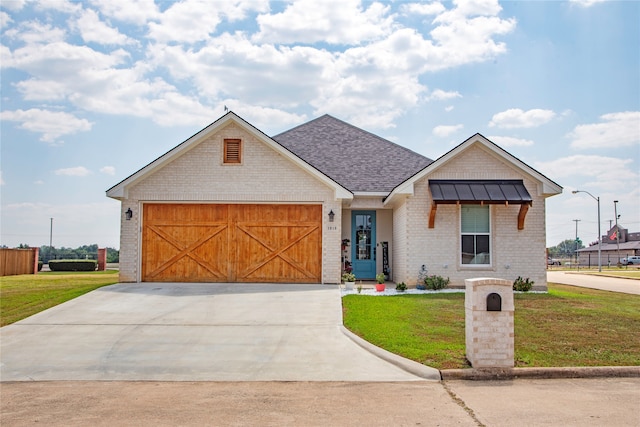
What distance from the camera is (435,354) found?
8594 millimetres

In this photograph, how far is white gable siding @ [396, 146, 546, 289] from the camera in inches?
657

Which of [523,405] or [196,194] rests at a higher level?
[196,194]

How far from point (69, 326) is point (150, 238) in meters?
5.92

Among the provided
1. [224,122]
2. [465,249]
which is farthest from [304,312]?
[224,122]

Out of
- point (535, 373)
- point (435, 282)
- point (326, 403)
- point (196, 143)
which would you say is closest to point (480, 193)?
point (435, 282)

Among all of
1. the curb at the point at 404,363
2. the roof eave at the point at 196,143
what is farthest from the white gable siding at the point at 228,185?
the curb at the point at 404,363

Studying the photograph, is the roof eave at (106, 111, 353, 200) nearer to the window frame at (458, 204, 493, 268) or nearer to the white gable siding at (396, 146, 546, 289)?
the white gable siding at (396, 146, 546, 289)

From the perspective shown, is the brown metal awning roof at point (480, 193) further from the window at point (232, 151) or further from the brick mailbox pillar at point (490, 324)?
the brick mailbox pillar at point (490, 324)

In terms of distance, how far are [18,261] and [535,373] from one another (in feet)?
84.1

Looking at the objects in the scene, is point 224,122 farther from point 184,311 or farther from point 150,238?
point 184,311

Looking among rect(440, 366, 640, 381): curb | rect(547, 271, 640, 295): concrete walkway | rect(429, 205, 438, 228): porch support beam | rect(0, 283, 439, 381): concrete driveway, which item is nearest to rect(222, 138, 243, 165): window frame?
rect(0, 283, 439, 381): concrete driveway

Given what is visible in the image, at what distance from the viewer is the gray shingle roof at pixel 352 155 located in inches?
771

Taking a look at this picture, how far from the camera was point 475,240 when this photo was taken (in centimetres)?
1681

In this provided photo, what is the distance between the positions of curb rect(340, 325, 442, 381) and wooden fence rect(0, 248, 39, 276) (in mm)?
21457
